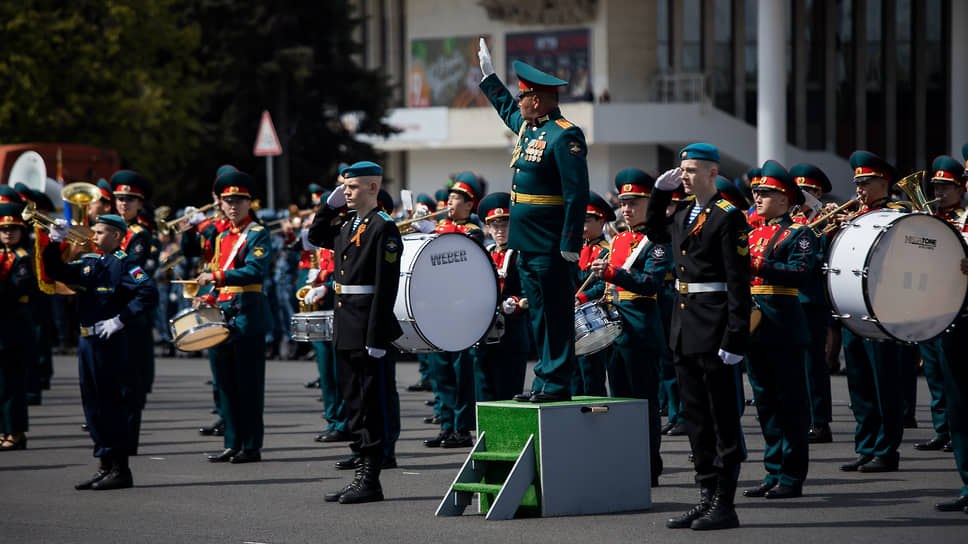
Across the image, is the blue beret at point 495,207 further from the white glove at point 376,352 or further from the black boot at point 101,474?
the black boot at point 101,474

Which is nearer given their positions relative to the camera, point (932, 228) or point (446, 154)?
point (932, 228)

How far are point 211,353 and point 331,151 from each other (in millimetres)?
21108

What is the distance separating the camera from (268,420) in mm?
14328

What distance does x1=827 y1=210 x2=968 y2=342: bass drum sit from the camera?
362 inches

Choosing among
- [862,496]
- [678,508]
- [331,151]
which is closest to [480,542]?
[678,508]

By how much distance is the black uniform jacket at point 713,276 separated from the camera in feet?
26.8

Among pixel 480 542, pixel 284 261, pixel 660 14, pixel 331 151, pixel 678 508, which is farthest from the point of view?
pixel 660 14

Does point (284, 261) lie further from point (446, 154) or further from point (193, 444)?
point (446, 154)

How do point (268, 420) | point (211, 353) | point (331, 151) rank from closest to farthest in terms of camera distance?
point (211, 353) < point (268, 420) < point (331, 151)

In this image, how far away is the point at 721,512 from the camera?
8.20m

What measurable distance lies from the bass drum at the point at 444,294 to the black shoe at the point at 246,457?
165 cm

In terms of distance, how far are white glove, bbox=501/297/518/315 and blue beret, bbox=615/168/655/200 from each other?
1.58 meters

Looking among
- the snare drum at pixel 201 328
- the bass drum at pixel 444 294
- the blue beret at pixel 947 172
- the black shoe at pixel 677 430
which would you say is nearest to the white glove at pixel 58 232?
the snare drum at pixel 201 328

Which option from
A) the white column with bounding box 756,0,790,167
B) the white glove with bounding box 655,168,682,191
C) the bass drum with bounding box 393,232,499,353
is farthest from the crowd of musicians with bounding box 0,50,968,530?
the white column with bounding box 756,0,790,167
